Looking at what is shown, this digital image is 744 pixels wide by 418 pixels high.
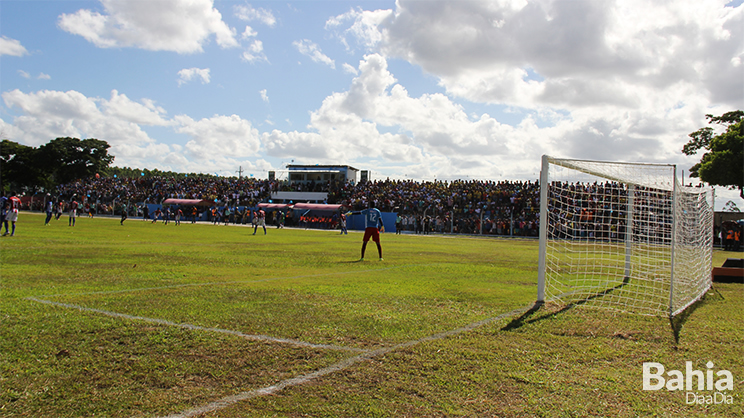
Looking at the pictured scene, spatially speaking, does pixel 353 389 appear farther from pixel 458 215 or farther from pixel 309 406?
pixel 458 215

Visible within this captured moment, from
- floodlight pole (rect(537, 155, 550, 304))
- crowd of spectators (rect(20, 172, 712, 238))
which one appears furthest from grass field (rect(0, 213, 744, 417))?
crowd of spectators (rect(20, 172, 712, 238))

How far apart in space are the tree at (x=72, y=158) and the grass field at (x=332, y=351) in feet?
288

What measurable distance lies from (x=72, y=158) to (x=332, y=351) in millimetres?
95457

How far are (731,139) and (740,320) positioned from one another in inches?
1497

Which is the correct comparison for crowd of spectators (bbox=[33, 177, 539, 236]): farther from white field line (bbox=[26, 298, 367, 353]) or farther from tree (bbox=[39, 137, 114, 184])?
white field line (bbox=[26, 298, 367, 353])

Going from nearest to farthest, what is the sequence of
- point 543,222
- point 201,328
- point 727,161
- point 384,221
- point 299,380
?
point 299,380, point 201,328, point 543,222, point 727,161, point 384,221

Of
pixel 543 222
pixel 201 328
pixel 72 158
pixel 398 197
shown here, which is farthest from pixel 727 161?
pixel 72 158

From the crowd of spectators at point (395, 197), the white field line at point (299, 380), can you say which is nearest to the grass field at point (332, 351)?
the white field line at point (299, 380)

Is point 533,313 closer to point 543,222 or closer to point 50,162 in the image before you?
point 543,222

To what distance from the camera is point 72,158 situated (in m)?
82.2

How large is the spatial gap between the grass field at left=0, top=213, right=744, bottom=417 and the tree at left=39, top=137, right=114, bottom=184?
87.6 m

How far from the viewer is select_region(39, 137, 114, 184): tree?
8019 centimetres

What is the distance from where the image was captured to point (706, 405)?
11.9 feet

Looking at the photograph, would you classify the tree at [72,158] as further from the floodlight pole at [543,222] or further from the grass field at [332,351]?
the floodlight pole at [543,222]
